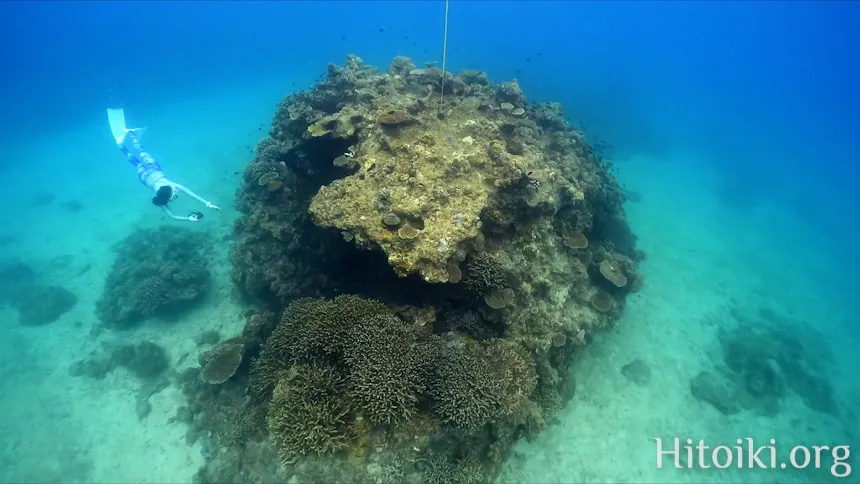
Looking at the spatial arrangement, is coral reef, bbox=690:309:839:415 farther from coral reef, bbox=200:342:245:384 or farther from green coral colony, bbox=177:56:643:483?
coral reef, bbox=200:342:245:384

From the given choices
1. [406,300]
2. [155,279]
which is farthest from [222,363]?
[155,279]

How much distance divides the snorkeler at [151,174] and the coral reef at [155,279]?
1.61 meters

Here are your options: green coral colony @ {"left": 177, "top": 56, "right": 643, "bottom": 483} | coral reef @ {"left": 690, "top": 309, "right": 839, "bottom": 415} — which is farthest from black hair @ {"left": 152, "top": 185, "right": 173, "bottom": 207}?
coral reef @ {"left": 690, "top": 309, "right": 839, "bottom": 415}

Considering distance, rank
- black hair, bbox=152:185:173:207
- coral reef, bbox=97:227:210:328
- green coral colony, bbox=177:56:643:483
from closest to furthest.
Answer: green coral colony, bbox=177:56:643:483 → coral reef, bbox=97:227:210:328 → black hair, bbox=152:185:173:207

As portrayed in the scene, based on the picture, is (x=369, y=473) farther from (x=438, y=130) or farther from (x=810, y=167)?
(x=810, y=167)

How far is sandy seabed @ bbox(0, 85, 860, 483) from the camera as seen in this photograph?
A: 31.4ft

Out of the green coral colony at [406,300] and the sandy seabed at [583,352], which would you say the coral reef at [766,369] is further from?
the green coral colony at [406,300]

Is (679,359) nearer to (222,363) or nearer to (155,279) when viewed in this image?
(222,363)

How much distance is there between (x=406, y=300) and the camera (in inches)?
350

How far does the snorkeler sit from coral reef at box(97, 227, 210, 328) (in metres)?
1.61

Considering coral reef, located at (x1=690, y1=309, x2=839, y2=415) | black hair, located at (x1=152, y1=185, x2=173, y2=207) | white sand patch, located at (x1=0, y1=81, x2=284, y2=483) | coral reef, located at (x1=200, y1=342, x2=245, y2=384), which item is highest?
black hair, located at (x1=152, y1=185, x2=173, y2=207)

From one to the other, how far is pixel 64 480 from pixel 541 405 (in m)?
11.5

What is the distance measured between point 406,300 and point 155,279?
32.4 ft

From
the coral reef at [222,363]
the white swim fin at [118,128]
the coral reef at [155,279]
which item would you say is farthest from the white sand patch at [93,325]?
the white swim fin at [118,128]
